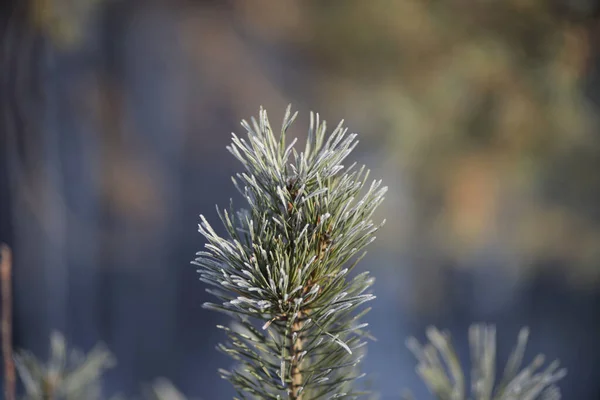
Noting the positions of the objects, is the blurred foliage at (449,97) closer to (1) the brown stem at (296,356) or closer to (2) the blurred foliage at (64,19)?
(2) the blurred foliage at (64,19)

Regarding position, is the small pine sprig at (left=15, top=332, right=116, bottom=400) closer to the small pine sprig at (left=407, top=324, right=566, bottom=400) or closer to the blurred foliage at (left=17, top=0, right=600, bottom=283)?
Result: the small pine sprig at (left=407, top=324, right=566, bottom=400)

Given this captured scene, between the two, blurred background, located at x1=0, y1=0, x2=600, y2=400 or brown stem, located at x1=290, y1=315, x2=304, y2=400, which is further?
blurred background, located at x1=0, y1=0, x2=600, y2=400

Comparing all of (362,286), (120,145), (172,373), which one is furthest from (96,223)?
(362,286)

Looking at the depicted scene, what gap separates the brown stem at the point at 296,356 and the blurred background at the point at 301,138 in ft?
2.24

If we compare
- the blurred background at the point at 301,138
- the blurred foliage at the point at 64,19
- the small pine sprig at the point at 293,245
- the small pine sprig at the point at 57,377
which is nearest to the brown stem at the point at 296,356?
the small pine sprig at the point at 293,245

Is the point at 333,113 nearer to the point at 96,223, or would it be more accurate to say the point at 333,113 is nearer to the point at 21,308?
the point at 96,223

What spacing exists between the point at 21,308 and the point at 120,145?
33 cm

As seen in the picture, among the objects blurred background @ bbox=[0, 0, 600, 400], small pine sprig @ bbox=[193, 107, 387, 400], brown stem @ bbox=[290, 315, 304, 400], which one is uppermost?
blurred background @ bbox=[0, 0, 600, 400]

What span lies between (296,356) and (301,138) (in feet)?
2.24

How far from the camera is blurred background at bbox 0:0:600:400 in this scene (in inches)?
35.3

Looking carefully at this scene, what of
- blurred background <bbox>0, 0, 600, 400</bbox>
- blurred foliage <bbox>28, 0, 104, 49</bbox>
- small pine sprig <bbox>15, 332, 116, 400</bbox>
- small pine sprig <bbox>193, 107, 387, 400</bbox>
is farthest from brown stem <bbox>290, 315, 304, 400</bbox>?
blurred foliage <bbox>28, 0, 104, 49</bbox>

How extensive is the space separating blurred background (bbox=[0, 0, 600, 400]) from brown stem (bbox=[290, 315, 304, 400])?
68 centimetres

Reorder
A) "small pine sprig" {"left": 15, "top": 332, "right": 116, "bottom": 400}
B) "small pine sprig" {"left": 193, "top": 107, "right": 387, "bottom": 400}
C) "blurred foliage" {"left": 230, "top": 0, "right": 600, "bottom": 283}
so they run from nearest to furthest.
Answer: "small pine sprig" {"left": 193, "top": 107, "right": 387, "bottom": 400} < "small pine sprig" {"left": 15, "top": 332, "right": 116, "bottom": 400} < "blurred foliage" {"left": 230, "top": 0, "right": 600, "bottom": 283}

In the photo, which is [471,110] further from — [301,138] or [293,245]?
[293,245]
